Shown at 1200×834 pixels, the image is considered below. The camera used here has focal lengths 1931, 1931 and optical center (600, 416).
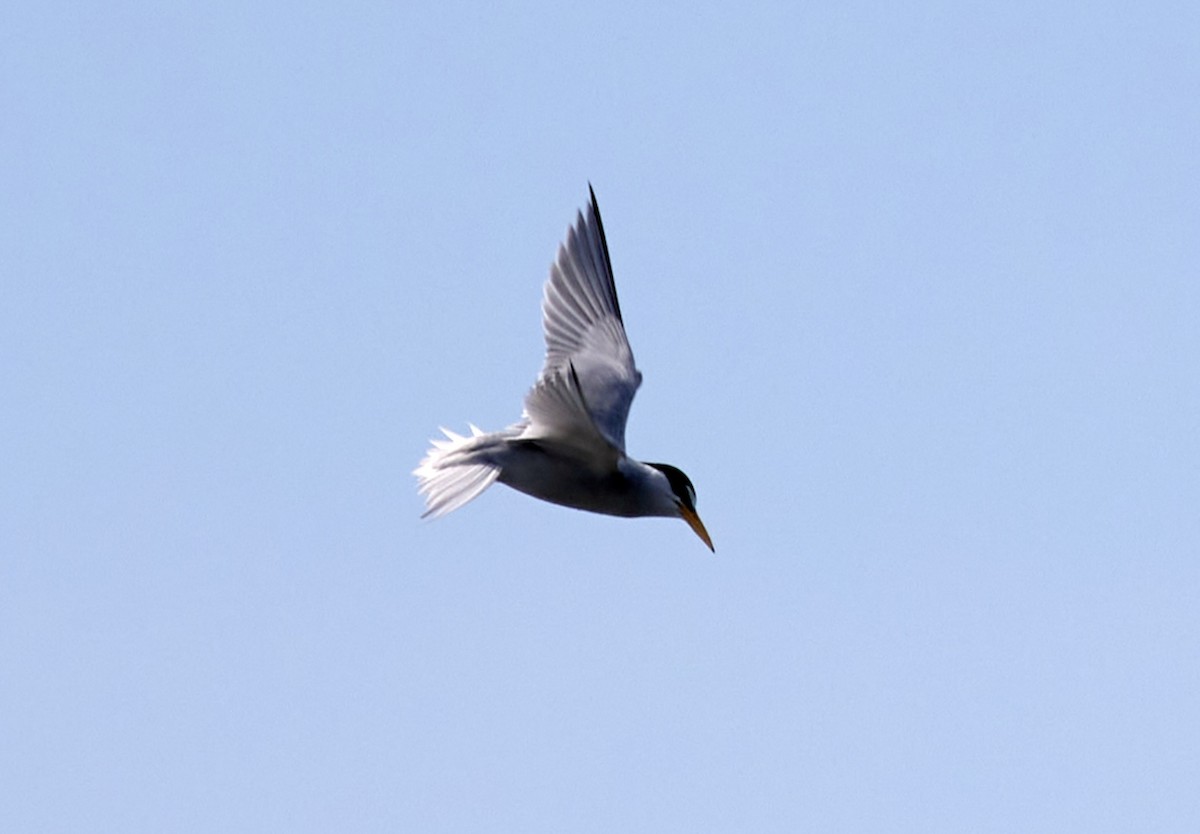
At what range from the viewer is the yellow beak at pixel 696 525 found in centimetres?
1254

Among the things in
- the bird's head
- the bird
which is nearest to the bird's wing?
the bird

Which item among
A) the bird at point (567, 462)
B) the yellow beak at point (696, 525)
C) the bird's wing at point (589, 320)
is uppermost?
the bird's wing at point (589, 320)

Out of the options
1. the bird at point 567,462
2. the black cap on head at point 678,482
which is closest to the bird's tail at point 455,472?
the bird at point 567,462

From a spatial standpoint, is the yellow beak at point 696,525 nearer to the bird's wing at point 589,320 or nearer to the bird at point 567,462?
the bird at point 567,462

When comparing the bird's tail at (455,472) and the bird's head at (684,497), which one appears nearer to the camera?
the bird's tail at (455,472)

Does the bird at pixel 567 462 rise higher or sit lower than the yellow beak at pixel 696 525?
higher

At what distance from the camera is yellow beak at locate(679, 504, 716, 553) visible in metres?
12.5

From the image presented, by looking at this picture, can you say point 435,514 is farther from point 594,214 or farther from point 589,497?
point 594,214

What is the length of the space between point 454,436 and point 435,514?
174 cm

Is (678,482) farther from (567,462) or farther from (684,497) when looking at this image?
(567,462)

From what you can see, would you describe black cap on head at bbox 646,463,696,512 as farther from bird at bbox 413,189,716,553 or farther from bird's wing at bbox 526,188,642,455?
bird's wing at bbox 526,188,642,455

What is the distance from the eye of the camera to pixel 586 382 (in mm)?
13625

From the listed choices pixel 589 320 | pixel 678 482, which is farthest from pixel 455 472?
pixel 589 320

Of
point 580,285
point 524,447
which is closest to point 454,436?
point 524,447
